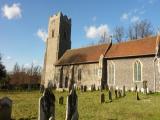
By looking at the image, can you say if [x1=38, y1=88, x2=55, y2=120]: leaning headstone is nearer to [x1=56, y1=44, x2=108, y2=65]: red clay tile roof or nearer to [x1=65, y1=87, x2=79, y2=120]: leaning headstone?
[x1=65, y1=87, x2=79, y2=120]: leaning headstone

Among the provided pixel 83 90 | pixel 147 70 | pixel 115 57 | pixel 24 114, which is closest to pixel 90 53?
pixel 115 57

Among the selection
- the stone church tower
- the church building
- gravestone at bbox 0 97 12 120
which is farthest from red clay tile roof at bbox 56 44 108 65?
gravestone at bbox 0 97 12 120

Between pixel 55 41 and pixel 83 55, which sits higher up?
pixel 55 41

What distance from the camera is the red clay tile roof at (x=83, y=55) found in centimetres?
3919

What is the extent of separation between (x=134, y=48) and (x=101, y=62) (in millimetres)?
5316

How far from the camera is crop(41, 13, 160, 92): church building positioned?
3097 centimetres

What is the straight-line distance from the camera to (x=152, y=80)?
98.5 feet

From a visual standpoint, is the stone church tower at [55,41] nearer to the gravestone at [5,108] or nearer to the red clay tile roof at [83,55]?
the red clay tile roof at [83,55]

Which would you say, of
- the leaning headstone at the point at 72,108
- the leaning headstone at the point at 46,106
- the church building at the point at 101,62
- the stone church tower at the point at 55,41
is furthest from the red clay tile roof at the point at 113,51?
the leaning headstone at the point at 46,106

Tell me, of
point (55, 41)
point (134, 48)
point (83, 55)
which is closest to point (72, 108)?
point (134, 48)

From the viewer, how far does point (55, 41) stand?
50125 millimetres

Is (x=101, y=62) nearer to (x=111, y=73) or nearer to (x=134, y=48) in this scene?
(x=111, y=73)

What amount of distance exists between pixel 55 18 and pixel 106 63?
20.0 m

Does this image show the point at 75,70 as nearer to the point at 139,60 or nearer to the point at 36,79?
the point at 139,60
